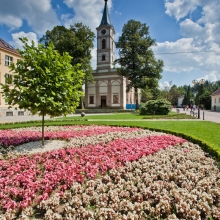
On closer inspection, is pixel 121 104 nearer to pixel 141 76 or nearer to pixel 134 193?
pixel 141 76

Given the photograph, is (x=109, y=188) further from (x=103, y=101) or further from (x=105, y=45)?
(x=105, y=45)

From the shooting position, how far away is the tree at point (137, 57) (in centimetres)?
3384

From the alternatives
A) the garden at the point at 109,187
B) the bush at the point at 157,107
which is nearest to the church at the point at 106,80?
the bush at the point at 157,107

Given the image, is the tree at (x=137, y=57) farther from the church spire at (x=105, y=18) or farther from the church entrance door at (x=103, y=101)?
the church spire at (x=105, y=18)

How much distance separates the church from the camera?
4322 centimetres

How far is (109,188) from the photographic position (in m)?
3.62

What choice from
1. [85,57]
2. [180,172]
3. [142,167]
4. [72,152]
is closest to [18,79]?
[72,152]

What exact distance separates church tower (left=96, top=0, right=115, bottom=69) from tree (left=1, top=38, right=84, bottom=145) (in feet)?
132

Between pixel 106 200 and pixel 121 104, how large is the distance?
40.1 metres

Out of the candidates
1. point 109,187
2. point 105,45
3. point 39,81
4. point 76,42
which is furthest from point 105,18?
point 109,187

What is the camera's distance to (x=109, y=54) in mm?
46094

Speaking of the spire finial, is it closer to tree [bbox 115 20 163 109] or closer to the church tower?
the church tower

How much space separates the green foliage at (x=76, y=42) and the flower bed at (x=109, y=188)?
108 feet

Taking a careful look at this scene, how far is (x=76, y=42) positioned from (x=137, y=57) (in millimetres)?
13517
